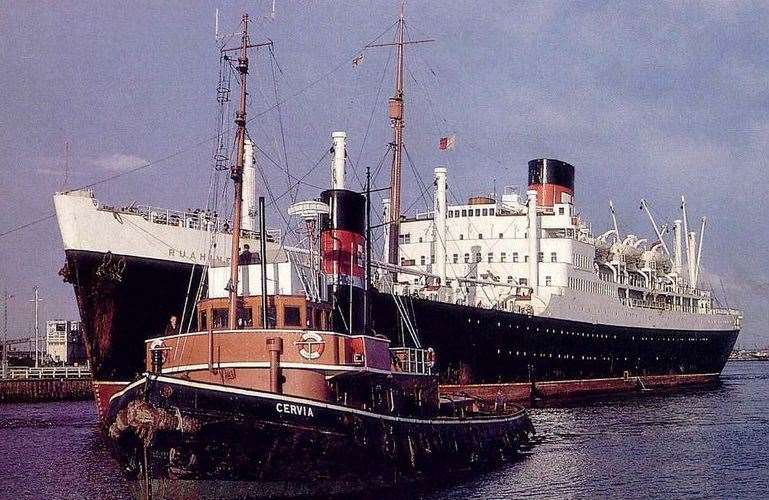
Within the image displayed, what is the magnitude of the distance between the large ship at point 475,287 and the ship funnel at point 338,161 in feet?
0.26

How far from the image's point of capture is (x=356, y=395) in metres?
26.1

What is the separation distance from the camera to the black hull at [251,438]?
21.8m

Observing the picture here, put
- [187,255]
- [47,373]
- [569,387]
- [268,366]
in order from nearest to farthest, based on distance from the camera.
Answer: [268,366] < [187,255] < [569,387] < [47,373]

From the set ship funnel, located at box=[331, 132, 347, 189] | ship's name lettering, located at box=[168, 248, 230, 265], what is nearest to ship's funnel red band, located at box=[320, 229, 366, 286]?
ship's name lettering, located at box=[168, 248, 230, 265]

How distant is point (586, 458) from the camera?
1380 inches

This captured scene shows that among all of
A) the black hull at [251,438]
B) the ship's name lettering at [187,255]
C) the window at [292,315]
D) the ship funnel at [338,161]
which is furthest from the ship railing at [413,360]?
the ship funnel at [338,161]

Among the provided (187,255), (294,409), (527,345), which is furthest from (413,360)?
(527,345)

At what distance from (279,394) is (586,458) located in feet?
53.4

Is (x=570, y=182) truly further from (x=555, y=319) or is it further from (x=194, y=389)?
(x=194, y=389)

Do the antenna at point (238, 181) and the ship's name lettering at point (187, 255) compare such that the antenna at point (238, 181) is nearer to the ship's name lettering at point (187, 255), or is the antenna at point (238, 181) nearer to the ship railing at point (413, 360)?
the ship railing at point (413, 360)

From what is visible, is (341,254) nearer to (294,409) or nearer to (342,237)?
(342,237)

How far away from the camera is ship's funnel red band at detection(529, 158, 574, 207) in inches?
2844

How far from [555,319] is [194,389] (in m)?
44.5

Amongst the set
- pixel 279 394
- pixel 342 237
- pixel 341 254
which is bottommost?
pixel 279 394
